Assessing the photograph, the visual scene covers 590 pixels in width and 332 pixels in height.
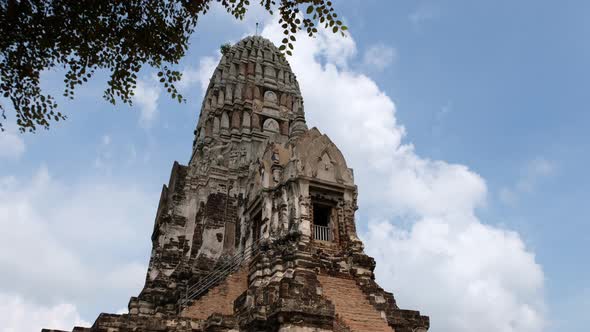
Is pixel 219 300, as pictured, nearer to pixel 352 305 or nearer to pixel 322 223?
pixel 352 305

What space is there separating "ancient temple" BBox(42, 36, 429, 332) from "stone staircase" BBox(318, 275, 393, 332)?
0.11ft

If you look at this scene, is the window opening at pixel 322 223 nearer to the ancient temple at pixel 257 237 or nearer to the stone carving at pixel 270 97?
the ancient temple at pixel 257 237

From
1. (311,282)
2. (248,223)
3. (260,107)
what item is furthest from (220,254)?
(260,107)

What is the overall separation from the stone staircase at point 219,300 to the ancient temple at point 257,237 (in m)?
0.03

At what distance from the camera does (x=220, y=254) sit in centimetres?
1762

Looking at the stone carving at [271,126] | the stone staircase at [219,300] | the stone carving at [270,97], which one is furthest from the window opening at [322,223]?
the stone carving at [270,97]

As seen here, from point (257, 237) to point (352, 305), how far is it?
Result: 4.79 meters

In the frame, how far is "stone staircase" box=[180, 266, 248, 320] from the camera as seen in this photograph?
43.4 ft

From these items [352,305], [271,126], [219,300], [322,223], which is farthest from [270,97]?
[352,305]

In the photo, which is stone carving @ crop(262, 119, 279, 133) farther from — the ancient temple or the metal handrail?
the metal handrail

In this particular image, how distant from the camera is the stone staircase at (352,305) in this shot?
39.8 ft

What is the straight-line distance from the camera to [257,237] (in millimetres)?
16719

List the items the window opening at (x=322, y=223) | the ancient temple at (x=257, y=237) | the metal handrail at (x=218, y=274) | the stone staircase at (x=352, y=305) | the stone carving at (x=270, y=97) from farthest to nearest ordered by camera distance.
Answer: the stone carving at (x=270, y=97)
the window opening at (x=322, y=223)
the metal handrail at (x=218, y=274)
the stone staircase at (x=352, y=305)
the ancient temple at (x=257, y=237)

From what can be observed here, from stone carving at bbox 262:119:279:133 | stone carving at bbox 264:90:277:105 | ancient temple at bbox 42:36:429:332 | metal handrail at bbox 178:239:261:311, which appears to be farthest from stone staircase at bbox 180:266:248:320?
stone carving at bbox 264:90:277:105
